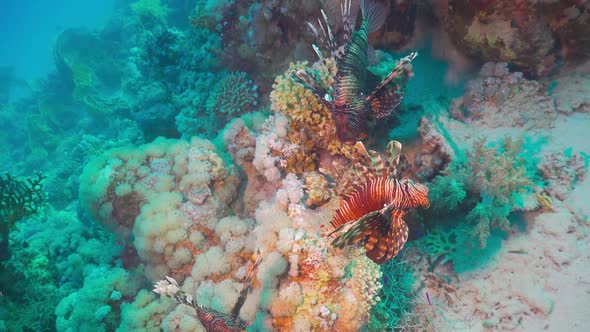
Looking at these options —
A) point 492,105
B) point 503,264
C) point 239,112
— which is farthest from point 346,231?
point 239,112

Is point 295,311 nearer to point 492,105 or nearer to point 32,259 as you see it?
point 492,105

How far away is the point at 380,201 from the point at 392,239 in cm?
35

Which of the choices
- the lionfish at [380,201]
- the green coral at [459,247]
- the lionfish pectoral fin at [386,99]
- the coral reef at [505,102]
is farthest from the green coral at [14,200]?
the coral reef at [505,102]

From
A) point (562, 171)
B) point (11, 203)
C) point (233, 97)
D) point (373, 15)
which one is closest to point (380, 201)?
point (562, 171)

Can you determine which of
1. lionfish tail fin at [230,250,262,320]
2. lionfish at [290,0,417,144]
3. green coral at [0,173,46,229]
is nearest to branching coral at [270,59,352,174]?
lionfish at [290,0,417,144]

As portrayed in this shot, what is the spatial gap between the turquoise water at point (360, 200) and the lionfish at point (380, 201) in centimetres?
2

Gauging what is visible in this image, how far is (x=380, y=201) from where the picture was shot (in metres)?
2.93

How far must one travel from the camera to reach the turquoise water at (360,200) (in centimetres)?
297

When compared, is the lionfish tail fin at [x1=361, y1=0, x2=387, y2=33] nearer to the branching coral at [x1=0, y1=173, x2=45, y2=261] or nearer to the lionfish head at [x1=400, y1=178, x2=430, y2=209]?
the lionfish head at [x1=400, y1=178, x2=430, y2=209]

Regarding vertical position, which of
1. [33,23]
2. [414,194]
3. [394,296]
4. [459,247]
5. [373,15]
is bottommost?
[459,247]

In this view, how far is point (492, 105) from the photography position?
5172 mm

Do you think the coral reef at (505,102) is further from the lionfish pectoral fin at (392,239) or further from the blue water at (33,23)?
the blue water at (33,23)

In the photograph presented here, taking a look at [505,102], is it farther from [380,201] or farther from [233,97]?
[233,97]

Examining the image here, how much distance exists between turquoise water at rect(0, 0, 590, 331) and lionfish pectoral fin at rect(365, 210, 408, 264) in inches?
0.7
